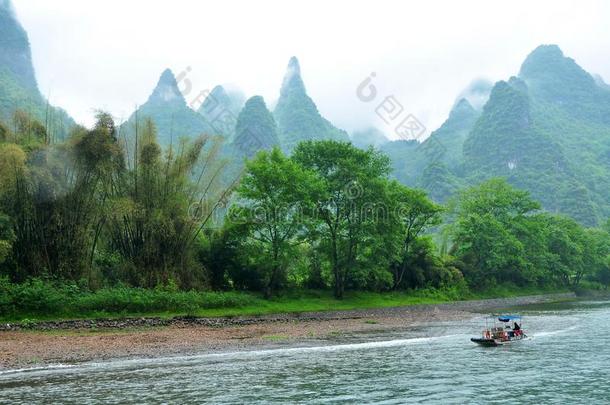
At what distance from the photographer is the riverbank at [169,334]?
23969 mm

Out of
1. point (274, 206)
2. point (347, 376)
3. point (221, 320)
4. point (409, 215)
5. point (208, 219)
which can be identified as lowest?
point (347, 376)

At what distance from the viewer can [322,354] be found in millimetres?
24984

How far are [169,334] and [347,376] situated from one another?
14621 mm

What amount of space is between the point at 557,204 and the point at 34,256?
155 m

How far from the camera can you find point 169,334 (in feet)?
101

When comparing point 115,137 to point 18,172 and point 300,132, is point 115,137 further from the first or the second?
point 300,132

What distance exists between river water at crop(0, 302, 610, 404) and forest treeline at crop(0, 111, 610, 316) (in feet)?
45.6

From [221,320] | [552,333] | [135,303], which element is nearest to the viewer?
[552,333]

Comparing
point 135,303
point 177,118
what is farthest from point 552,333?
point 177,118

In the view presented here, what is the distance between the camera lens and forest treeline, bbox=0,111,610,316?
3244 centimetres

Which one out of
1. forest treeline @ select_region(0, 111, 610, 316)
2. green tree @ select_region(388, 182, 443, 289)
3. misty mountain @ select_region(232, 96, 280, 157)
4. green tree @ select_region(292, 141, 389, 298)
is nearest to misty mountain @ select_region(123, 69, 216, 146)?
misty mountain @ select_region(232, 96, 280, 157)

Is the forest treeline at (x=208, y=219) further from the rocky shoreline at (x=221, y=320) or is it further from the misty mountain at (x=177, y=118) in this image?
the misty mountain at (x=177, y=118)

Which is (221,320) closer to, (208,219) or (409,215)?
(208,219)

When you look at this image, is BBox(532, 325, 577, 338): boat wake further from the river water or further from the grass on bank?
the grass on bank
